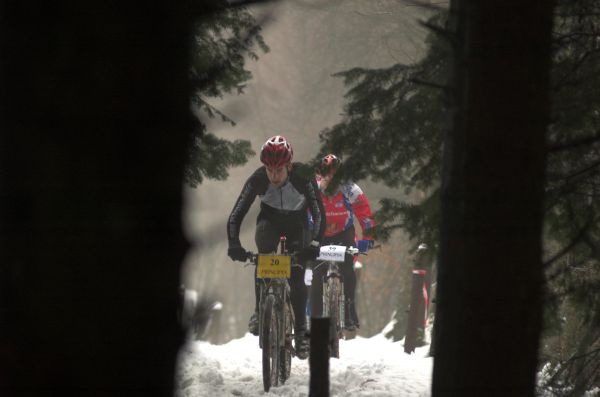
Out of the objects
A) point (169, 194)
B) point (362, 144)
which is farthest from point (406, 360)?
point (169, 194)

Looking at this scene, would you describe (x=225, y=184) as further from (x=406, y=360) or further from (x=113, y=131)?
(x=113, y=131)

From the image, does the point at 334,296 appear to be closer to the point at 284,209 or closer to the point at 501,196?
the point at 284,209

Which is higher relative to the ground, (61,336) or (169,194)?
(169,194)

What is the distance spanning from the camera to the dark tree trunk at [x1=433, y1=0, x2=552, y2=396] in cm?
466

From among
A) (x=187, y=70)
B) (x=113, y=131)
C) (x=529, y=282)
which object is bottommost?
(x=529, y=282)

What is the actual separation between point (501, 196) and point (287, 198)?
5.76 m

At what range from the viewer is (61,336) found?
3.13 metres

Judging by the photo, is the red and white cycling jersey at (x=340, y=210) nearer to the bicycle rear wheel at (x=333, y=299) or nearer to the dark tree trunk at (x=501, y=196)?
the bicycle rear wheel at (x=333, y=299)

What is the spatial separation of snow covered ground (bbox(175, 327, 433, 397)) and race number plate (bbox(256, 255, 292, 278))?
896 millimetres

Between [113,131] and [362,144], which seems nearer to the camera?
[113,131]

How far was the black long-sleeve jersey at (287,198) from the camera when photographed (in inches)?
399

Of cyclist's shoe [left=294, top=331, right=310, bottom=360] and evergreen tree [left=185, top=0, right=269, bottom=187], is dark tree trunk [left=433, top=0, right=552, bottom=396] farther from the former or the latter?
cyclist's shoe [left=294, top=331, right=310, bottom=360]

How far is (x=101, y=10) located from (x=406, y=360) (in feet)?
32.9

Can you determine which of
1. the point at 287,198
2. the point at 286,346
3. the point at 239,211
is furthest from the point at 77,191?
the point at 287,198
